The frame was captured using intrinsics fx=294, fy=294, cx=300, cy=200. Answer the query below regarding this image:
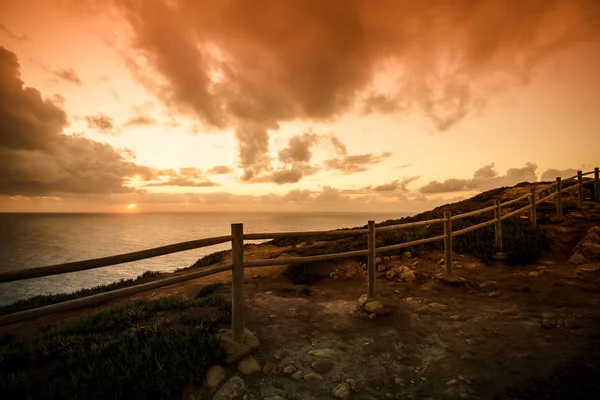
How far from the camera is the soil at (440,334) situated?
372cm

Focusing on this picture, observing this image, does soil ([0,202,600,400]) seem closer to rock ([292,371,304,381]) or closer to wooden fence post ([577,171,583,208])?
rock ([292,371,304,381])

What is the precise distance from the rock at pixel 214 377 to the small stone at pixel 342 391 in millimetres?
1433

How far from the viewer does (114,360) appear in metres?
3.54

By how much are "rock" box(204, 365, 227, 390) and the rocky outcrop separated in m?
9.98

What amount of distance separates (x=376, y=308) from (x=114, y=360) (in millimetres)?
4458

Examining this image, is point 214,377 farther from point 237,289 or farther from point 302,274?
point 302,274

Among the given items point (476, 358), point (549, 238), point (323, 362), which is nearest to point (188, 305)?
point (323, 362)

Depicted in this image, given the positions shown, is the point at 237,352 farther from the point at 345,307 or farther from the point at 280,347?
the point at 345,307

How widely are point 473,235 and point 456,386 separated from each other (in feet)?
27.4

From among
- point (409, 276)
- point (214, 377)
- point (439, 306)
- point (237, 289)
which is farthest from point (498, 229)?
point (214, 377)

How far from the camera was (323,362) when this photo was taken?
14.2 ft

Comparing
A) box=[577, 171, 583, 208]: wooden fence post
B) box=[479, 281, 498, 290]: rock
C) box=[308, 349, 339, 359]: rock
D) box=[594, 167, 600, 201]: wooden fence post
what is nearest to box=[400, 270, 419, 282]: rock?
box=[479, 281, 498, 290]: rock

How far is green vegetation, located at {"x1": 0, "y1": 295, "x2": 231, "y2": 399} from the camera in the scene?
3.16m

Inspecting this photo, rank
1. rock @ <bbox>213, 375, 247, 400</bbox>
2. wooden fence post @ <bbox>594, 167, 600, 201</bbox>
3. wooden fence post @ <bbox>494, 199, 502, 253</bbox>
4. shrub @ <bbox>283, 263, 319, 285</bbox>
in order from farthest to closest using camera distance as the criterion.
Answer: wooden fence post @ <bbox>594, 167, 600, 201</bbox>
wooden fence post @ <bbox>494, 199, 502, 253</bbox>
shrub @ <bbox>283, 263, 319, 285</bbox>
rock @ <bbox>213, 375, 247, 400</bbox>
